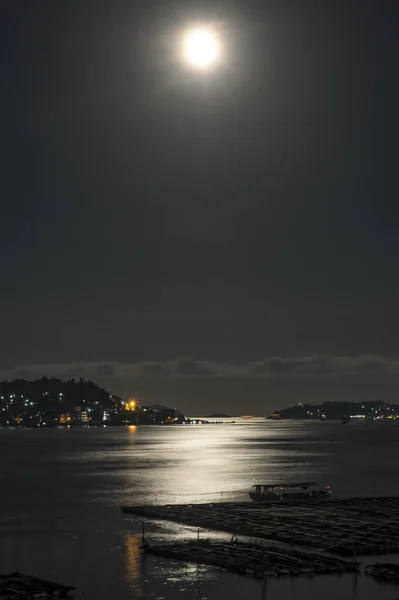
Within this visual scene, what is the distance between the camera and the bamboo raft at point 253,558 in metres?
46.4

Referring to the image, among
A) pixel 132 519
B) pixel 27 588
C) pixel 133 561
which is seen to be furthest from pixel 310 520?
pixel 27 588

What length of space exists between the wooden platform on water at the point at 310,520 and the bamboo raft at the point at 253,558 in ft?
10.8

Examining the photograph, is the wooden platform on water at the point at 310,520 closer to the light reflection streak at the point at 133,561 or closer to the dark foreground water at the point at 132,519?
the dark foreground water at the point at 132,519

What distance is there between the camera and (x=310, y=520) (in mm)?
64750

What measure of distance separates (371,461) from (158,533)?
112339 millimetres

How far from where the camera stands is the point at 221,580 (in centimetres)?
4547

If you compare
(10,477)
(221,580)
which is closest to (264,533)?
(221,580)

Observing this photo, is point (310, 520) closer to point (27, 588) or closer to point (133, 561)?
point (133, 561)

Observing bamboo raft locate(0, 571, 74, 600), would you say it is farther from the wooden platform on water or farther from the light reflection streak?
the wooden platform on water

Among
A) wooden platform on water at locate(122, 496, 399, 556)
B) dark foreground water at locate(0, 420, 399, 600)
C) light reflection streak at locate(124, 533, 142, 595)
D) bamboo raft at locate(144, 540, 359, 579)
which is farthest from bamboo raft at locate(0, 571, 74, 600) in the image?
wooden platform on water at locate(122, 496, 399, 556)

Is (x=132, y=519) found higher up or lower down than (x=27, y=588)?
higher up

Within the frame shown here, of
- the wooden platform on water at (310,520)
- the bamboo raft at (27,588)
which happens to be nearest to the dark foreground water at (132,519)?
the bamboo raft at (27,588)

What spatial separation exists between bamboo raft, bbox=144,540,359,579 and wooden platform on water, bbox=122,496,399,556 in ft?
10.8

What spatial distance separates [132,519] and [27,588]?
30701 millimetres
